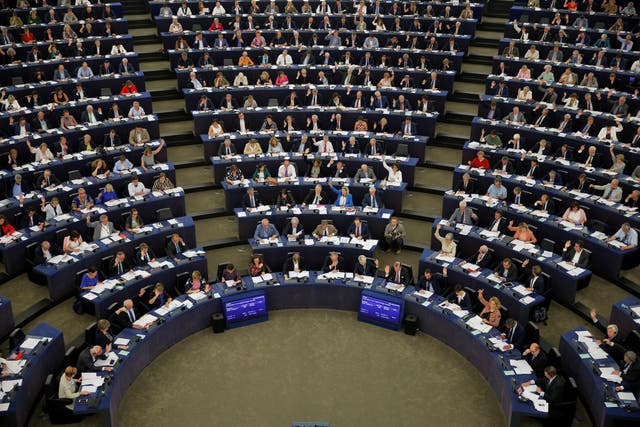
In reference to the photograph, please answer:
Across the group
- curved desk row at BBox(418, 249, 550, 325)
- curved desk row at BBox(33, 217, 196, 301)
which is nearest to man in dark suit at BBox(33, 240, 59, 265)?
curved desk row at BBox(33, 217, 196, 301)

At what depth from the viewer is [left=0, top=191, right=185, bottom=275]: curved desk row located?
16.2 metres

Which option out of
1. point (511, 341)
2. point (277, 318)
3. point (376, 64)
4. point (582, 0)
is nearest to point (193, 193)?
point (277, 318)

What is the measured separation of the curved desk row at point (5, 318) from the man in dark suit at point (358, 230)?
8066 millimetres

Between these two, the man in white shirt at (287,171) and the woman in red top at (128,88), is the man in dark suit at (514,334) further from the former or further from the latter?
the woman in red top at (128,88)

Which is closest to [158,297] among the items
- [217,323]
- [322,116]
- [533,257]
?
[217,323]

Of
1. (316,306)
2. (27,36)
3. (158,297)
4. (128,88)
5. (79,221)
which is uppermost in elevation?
(27,36)

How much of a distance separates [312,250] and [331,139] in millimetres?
5139

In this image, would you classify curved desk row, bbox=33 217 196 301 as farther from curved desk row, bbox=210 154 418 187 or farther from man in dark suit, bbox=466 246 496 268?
man in dark suit, bbox=466 246 496 268

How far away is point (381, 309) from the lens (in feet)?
50.8

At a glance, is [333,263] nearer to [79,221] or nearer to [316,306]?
[316,306]

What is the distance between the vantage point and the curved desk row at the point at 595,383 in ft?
38.7

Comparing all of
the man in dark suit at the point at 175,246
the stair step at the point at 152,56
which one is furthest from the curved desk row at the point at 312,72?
the man in dark suit at the point at 175,246

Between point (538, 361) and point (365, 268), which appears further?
point (365, 268)

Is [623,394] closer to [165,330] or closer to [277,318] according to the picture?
[277,318]
